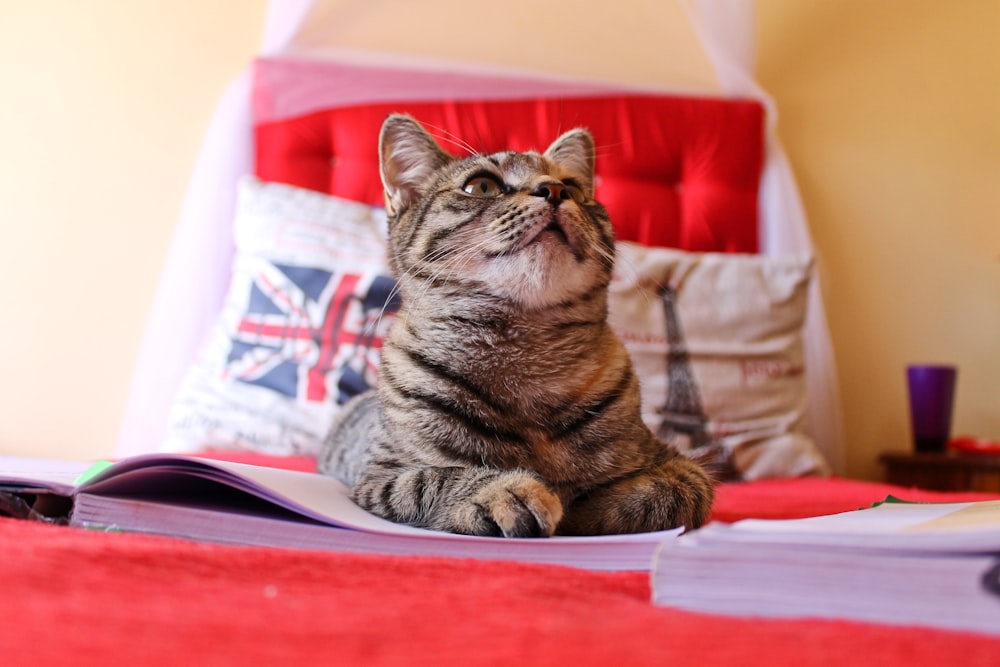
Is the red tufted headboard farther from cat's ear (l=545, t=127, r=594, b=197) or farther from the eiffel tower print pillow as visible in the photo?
cat's ear (l=545, t=127, r=594, b=197)

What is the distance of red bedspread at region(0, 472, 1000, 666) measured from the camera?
37 centimetres

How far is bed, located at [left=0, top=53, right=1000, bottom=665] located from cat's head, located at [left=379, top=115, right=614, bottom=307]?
1.19 ft

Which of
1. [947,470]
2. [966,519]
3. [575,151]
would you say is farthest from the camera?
[947,470]

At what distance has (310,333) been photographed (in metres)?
1.53

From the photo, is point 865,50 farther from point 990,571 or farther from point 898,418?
point 990,571

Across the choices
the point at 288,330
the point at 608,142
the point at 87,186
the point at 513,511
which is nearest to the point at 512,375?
the point at 513,511

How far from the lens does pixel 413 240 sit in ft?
3.23

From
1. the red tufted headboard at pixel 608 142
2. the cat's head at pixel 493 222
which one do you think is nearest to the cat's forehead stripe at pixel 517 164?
the cat's head at pixel 493 222

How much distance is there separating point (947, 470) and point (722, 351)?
77cm

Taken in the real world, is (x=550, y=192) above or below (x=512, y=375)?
above

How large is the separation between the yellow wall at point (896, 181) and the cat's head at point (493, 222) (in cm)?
146

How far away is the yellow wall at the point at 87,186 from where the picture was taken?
1.98 m

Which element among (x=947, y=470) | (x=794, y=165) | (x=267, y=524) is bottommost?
(x=947, y=470)

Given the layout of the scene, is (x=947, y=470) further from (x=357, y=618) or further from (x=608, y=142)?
(x=357, y=618)
